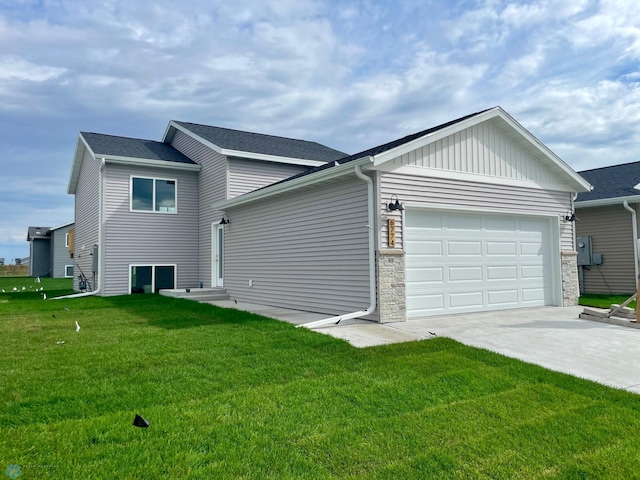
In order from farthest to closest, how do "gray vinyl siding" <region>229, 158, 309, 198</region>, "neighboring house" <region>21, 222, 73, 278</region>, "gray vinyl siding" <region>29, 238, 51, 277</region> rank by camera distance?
"gray vinyl siding" <region>29, 238, 51, 277</region>, "neighboring house" <region>21, 222, 73, 278</region>, "gray vinyl siding" <region>229, 158, 309, 198</region>

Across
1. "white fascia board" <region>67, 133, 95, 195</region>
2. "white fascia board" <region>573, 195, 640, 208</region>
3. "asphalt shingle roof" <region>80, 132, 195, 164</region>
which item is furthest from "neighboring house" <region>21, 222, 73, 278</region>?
"white fascia board" <region>573, 195, 640, 208</region>

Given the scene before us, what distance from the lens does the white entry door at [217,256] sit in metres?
14.0

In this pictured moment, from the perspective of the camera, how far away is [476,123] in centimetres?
Result: 884

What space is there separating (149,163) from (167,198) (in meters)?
1.35

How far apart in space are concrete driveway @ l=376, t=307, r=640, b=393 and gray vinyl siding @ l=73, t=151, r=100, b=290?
12.2 m

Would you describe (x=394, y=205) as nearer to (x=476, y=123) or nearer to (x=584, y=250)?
(x=476, y=123)

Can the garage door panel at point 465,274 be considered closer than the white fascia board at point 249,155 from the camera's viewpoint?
Yes

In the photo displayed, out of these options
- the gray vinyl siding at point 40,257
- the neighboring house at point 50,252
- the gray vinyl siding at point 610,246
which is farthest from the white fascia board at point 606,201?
the gray vinyl siding at point 40,257

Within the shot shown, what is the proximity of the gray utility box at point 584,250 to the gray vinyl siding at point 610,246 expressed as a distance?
0.50 feet

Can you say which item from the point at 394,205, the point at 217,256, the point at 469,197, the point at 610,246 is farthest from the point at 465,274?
the point at 217,256

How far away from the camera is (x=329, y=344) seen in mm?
5906

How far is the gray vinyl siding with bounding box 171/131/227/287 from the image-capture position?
13.9 metres

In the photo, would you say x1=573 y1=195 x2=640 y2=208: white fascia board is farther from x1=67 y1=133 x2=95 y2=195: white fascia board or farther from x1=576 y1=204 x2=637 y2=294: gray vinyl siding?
x1=67 y1=133 x2=95 y2=195: white fascia board

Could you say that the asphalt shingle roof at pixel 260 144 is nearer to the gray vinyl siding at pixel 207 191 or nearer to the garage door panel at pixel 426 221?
the gray vinyl siding at pixel 207 191
